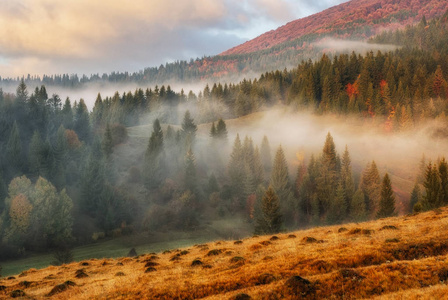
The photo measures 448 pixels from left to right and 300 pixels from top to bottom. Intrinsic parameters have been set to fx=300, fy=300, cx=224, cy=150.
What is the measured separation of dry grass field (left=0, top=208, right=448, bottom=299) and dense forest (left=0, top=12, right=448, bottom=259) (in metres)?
38.7

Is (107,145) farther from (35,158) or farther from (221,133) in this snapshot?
(221,133)

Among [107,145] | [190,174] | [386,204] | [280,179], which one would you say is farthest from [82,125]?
[386,204]

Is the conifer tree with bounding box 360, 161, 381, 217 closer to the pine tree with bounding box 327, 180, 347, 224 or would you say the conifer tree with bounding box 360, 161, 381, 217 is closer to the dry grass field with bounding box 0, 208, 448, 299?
the pine tree with bounding box 327, 180, 347, 224

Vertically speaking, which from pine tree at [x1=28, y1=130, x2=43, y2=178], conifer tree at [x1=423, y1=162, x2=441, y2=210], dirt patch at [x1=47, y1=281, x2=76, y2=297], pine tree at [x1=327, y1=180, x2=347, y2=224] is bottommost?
pine tree at [x1=327, y1=180, x2=347, y2=224]

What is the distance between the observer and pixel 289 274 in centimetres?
1845

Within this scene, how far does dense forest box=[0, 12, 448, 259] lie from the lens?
85.2 meters

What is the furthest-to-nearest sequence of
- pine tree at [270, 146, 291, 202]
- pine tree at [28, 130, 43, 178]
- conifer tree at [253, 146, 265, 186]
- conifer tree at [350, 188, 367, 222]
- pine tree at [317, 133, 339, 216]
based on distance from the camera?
conifer tree at [253, 146, 265, 186]
pine tree at [28, 130, 43, 178]
pine tree at [270, 146, 291, 202]
pine tree at [317, 133, 339, 216]
conifer tree at [350, 188, 367, 222]

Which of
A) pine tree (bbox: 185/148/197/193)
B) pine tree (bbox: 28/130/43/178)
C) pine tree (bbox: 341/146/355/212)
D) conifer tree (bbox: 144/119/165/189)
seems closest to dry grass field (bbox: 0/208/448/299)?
pine tree (bbox: 341/146/355/212)

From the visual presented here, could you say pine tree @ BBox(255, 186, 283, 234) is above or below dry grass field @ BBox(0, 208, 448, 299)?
below

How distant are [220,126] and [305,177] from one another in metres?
56.8

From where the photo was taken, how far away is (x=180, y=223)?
97.2 meters

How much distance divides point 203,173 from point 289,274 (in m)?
117

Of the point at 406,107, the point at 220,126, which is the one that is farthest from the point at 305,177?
the point at 406,107

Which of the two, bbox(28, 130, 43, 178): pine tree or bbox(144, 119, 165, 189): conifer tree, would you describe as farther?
bbox(144, 119, 165, 189): conifer tree
